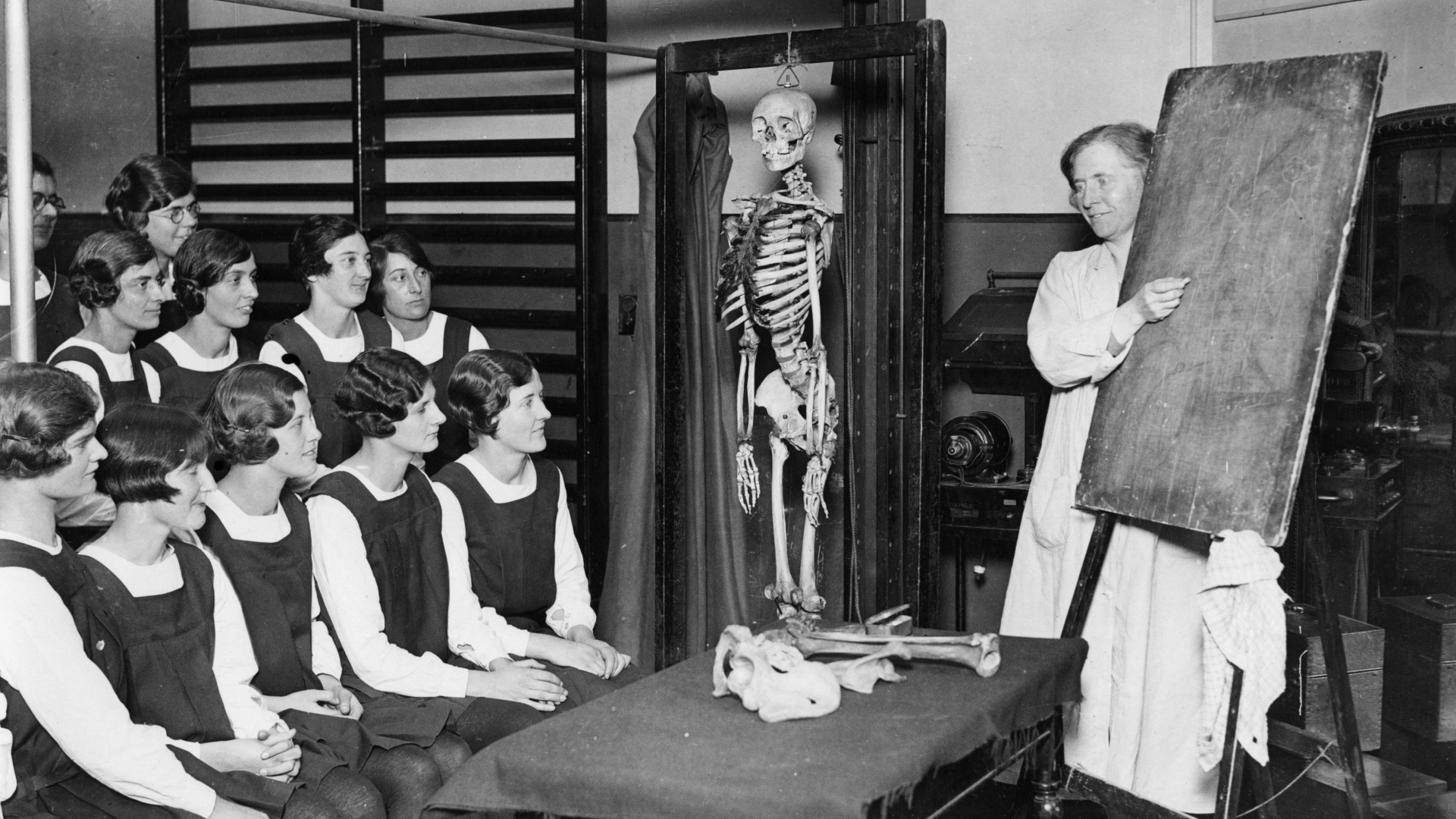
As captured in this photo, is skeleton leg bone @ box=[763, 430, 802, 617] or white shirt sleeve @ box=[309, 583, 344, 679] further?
skeleton leg bone @ box=[763, 430, 802, 617]

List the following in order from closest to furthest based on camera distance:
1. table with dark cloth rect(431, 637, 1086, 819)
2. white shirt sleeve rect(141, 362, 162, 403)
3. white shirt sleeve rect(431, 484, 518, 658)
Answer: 1. table with dark cloth rect(431, 637, 1086, 819)
2. white shirt sleeve rect(431, 484, 518, 658)
3. white shirt sleeve rect(141, 362, 162, 403)

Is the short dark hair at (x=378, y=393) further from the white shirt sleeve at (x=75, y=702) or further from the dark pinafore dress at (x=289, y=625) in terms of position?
the white shirt sleeve at (x=75, y=702)

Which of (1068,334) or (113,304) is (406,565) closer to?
(113,304)

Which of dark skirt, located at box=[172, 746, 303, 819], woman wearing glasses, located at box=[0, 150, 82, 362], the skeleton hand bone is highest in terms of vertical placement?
woman wearing glasses, located at box=[0, 150, 82, 362]

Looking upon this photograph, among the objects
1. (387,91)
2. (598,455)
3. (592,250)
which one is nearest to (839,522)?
(598,455)

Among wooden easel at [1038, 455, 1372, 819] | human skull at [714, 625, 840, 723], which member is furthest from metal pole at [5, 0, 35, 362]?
wooden easel at [1038, 455, 1372, 819]

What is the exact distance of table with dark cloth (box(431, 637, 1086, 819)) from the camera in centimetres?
214

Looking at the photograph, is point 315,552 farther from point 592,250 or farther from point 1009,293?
point 1009,293

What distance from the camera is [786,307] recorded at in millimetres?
4262

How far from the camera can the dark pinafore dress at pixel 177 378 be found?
3.76 meters

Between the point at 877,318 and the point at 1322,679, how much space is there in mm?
1772

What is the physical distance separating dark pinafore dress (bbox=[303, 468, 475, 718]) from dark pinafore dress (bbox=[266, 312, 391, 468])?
24.2 inches

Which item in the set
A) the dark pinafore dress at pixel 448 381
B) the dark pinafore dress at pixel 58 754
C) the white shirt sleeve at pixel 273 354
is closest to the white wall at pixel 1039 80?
the dark pinafore dress at pixel 448 381

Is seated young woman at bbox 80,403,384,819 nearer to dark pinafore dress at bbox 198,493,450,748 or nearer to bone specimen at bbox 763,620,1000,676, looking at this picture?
dark pinafore dress at bbox 198,493,450,748
